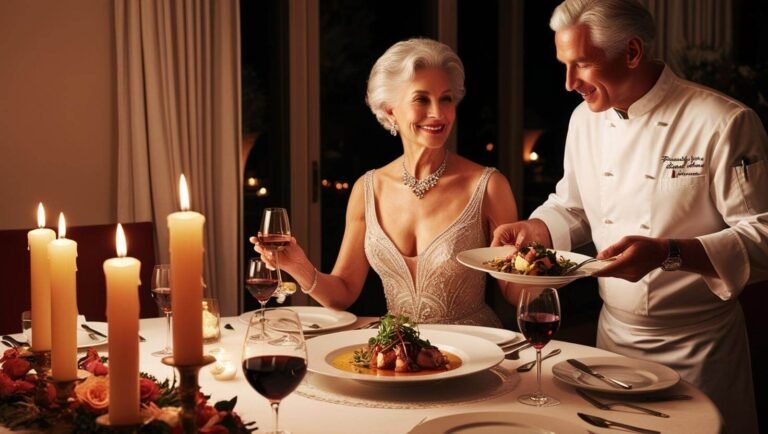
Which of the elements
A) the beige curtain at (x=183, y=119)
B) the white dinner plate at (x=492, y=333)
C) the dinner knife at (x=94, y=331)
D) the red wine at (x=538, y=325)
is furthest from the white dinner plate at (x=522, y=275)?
the beige curtain at (x=183, y=119)

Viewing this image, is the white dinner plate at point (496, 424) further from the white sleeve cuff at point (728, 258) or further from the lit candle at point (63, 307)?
the white sleeve cuff at point (728, 258)

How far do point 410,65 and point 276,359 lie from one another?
173cm

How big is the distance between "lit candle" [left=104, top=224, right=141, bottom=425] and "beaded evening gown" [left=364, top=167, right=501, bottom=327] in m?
1.83

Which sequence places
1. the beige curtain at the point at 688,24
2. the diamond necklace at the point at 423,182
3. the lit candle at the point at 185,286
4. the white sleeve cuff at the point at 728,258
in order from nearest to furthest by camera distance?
the lit candle at the point at 185,286 < the white sleeve cuff at the point at 728,258 < the diamond necklace at the point at 423,182 < the beige curtain at the point at 688,24

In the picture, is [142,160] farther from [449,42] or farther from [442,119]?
[449,42]

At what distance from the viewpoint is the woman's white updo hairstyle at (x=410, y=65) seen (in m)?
2.90

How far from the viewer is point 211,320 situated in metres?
2.14

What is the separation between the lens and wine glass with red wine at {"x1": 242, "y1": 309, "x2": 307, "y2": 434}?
4.33ft

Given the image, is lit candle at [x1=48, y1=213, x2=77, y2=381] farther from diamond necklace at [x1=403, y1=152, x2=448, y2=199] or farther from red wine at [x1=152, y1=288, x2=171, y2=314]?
diamond necklace at [x1=403, y1=152, x2=448, y2=199]

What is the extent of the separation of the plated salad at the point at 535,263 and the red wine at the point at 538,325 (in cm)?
37

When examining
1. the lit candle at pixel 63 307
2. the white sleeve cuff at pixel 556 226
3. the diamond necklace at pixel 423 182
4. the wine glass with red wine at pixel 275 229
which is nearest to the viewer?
the lit candle at pixel 63 307

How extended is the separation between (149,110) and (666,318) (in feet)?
7.40

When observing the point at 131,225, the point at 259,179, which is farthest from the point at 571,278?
the point at 259,179

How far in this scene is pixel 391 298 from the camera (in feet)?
9.94
